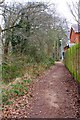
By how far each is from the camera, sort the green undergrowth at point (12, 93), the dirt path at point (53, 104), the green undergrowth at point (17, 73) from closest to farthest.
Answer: the dirt path at point (53, 104) < the green undergrowth at point (12, 93) < the green undergrowth at point (17, 73)

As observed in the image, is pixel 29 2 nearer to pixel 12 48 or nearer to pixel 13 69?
pixel 12 48

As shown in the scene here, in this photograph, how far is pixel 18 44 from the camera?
1734 cm

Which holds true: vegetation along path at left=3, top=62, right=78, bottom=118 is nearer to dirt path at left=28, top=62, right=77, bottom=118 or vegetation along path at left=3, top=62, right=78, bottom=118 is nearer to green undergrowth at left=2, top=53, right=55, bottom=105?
dirt path at left=28, top=62, right=77, bottom=118

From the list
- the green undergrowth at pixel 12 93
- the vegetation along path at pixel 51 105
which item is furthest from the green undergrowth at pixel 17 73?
the vegetation along path at pixel 51 105

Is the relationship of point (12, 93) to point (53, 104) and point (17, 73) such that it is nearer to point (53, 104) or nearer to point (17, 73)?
point (53, 104)

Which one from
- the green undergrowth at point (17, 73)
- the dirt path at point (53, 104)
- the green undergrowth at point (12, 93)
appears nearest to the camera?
the dirt path at point (53, 104)

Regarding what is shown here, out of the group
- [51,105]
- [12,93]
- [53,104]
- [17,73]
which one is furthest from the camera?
[17,73]

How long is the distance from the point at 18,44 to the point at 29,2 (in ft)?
11.8

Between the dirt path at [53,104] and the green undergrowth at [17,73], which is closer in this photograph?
the dirt path at [53,104]

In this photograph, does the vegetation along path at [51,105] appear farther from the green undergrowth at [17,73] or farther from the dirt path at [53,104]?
the green undergrowth at [17,73]

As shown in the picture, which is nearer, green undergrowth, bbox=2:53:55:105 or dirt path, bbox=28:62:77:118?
dirt path, bbox=28:62:77:118

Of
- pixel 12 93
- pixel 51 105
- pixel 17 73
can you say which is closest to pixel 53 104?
Result: pixel 51 105

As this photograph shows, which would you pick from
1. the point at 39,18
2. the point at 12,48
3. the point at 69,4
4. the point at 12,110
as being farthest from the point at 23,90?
the point at 69,4

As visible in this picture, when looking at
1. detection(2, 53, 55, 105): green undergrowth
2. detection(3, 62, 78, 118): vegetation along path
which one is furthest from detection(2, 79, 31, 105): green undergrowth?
detection(3, 62, 78, 118): vegetation along path
